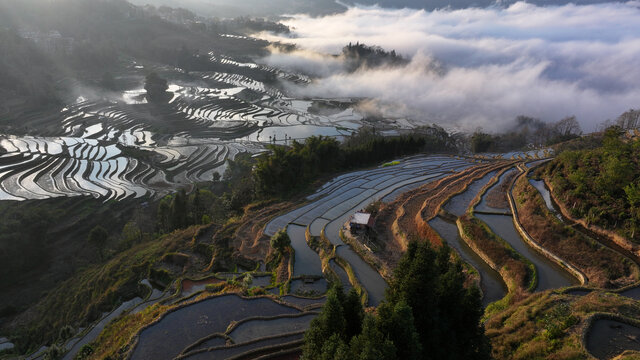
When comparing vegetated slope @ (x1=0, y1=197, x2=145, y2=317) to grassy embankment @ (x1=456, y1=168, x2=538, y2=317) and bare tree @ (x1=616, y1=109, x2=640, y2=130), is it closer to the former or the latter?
grassy embankment @ (x1=456, y1=168, x2=538, y2=317)

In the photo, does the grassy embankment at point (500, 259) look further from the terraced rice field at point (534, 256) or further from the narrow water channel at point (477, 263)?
the terraced rice field at point (534, 256)

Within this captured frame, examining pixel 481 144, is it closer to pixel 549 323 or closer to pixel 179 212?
pixel 179 212

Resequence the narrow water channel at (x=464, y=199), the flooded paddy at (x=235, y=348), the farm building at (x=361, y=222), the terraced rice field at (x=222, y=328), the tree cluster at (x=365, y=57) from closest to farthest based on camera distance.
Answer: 1. the flooded paddy at (x=235, y=348)
2. the terraced rice field at (x=222, y=328)
3. the farm building at (x=361, y=222)
4. the narrow water channel at (x=464, y=199)
5. the tree cluster at (x=365, y=57)

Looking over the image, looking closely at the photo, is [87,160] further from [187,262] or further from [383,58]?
[383,58]

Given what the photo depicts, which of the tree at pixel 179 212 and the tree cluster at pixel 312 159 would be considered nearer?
the tree at pixel 179 212

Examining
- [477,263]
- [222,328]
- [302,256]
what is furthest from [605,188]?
[222,328]

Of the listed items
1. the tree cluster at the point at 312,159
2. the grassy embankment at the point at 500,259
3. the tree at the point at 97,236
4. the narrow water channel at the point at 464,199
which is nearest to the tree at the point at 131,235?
the tree at the point at 97,236
